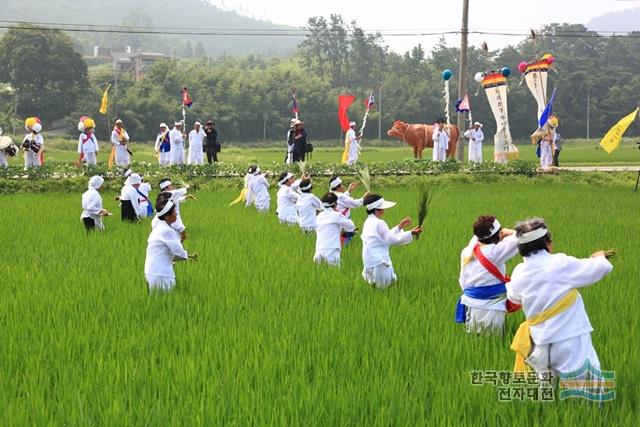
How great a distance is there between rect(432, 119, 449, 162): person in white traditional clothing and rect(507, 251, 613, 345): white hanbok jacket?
1860cm

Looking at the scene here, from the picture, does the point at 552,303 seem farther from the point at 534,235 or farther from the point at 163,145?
the point at 163,145

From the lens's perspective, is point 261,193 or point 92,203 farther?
point 261,193

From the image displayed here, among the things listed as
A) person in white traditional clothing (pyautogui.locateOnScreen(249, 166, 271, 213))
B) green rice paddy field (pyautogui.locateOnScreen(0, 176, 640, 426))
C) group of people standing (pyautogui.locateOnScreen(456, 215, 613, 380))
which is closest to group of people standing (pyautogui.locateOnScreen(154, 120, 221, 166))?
person in white traditional clothing (pyautogui.locateOnScreen(249, 166, 271, 213))

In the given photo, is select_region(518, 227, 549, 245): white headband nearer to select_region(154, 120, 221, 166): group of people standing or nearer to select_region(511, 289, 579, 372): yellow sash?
select_region(511, 289, 579, 372): yellow sash

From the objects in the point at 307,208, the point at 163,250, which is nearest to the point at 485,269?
the point at 163,250

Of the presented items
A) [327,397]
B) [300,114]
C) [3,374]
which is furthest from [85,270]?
[300,114]

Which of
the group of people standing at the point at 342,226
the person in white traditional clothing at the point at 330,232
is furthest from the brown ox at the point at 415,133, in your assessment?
the person in white traditional clothing at the point at 330,232

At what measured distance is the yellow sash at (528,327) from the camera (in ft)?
12.2

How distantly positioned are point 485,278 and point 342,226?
2942mm

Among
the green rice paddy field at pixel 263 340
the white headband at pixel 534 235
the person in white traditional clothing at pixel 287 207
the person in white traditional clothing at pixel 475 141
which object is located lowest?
the green rice paddy field at pixel 263 340

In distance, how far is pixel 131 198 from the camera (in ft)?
36.7

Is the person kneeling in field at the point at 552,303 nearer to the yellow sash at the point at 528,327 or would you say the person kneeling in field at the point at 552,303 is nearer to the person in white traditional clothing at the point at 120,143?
the yellow sash at the point at 528,327

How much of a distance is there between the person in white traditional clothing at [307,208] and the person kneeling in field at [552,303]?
20.7ft

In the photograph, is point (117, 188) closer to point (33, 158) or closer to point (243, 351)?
point (33, 158)
